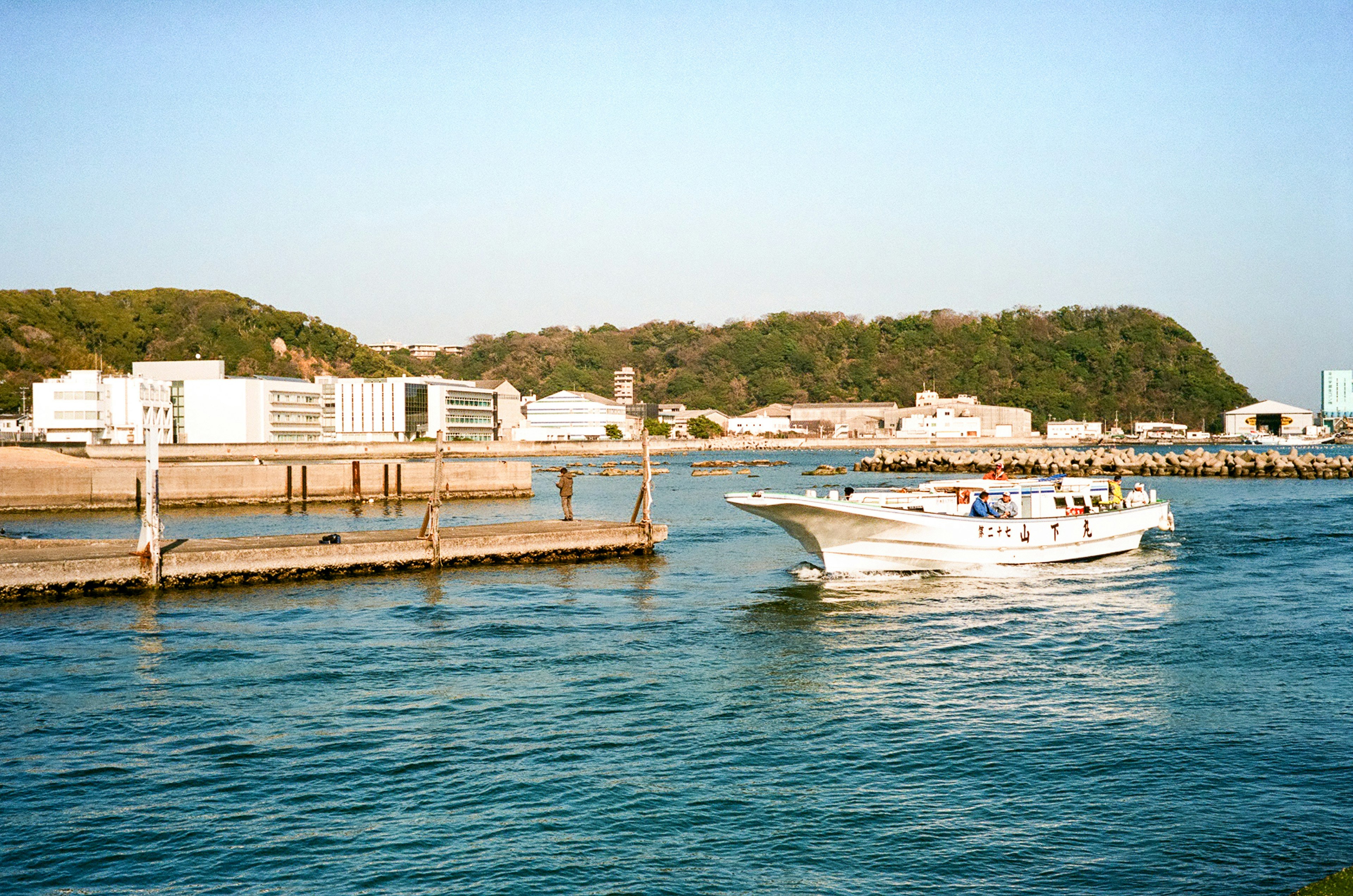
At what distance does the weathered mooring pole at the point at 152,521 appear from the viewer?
26.3 meters

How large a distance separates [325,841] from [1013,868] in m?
7.20

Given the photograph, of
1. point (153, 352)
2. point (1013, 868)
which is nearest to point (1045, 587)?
point (1013, 868)

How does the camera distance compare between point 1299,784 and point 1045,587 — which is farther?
point 1045,587

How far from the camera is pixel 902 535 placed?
2903 cm

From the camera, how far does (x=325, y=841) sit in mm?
11648

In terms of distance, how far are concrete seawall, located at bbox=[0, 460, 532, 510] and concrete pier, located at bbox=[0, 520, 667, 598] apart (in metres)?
25.6

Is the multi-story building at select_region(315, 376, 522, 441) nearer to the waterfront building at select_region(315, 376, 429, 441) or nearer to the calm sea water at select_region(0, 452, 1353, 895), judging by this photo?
the waterfront building at select_region(315, 376, 429, 441)

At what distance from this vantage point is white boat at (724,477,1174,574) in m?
28.6

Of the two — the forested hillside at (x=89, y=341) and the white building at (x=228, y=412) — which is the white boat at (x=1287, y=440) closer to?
the white building at (x=228, y=412)

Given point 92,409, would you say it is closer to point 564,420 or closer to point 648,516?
point 564,420

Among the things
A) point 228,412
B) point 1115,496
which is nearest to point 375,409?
point 228,412

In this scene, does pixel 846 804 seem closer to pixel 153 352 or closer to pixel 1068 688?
pixel 1068 688

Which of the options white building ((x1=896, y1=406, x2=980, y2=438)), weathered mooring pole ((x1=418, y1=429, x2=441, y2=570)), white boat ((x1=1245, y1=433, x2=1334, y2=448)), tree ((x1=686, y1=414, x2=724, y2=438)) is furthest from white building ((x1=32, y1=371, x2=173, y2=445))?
white boat ((x1=1245, y1=433, x2=1334, y2=448))

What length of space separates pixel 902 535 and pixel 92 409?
4223 inches
